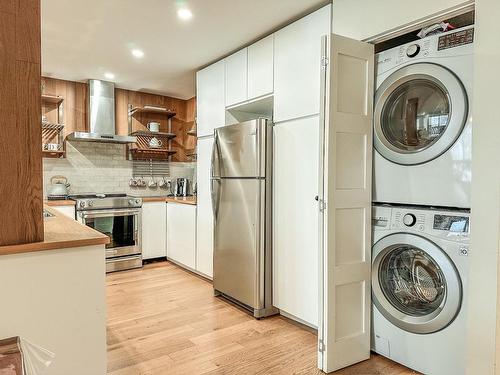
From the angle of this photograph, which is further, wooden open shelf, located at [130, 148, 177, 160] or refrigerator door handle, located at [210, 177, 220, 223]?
wooden open shelf, located at [130, 148, 177, 160]

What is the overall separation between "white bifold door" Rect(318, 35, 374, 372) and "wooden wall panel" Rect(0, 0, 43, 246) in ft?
4.65

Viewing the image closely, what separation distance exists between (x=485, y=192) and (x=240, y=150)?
1864mm

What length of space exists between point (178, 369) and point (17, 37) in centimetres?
188

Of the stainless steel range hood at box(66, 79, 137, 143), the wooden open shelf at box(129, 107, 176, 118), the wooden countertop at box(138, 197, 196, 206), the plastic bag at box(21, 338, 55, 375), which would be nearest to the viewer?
the plastic bag at box(21, 338, 55, 375)

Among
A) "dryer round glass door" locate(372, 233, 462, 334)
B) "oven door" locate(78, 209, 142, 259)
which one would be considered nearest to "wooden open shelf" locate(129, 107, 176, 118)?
"oven door" locate(78, 209, 142, 259)

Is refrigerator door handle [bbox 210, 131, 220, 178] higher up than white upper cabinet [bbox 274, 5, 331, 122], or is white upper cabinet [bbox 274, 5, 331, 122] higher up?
white upper cabinet [bbox 274, 5, 331, 122]

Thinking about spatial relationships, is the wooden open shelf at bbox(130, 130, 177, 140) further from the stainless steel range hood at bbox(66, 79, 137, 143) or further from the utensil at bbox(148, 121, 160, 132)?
the stainless steel range hood at bbox(66, 79, 137, 143)

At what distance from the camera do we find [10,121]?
129 cm

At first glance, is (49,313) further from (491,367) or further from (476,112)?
(476,112)

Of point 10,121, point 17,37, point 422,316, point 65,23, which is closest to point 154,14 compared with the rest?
point 65,23

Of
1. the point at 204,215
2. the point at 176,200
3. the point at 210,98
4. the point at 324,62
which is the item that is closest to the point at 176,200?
the point at 176,200

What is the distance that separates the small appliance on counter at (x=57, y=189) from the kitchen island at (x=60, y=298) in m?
2.99

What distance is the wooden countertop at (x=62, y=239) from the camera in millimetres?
1289

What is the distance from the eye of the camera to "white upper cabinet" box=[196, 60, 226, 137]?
347cm
